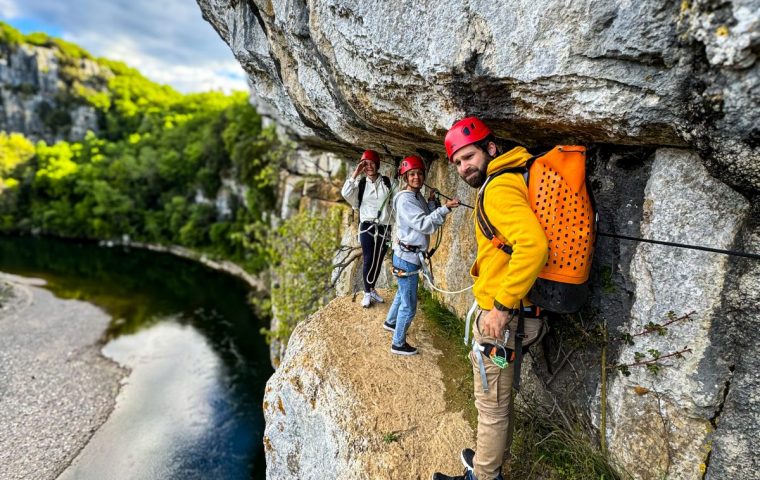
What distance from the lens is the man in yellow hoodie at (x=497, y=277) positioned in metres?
2.96

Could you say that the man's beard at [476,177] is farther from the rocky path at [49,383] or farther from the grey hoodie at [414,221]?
the rocky path at [49,383]

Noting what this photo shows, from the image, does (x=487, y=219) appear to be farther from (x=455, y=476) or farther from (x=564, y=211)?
(x=455, y=476)

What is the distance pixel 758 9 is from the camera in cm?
203

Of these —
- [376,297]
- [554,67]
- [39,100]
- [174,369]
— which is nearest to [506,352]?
[554,67]

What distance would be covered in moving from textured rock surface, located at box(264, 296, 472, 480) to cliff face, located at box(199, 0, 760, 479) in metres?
1.26

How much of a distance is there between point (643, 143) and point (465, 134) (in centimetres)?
133

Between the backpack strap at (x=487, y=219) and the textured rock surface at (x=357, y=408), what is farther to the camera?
the textured rock surface at (x=357, y=408)

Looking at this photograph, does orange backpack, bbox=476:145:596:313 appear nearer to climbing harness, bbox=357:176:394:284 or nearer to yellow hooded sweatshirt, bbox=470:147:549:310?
yellow hooded sweatshirt, bbox=470:147:549:310

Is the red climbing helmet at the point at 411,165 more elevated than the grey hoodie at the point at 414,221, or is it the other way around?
the red climbing helmet at the point at 411,165

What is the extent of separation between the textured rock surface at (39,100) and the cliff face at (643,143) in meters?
75.1

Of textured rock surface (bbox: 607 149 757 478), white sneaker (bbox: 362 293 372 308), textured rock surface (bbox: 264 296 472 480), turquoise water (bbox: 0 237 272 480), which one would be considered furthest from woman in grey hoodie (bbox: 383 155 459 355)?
turquoise water (bbox: 0 237 272 480)

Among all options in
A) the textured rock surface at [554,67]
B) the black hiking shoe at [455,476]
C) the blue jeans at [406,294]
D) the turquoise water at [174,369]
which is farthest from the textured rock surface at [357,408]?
the turquoise water at [174,369]

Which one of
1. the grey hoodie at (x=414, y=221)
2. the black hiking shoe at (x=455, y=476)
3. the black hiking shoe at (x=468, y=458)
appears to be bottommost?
the black hiking shoe at (x=455, y=476)

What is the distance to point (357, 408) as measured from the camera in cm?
490
